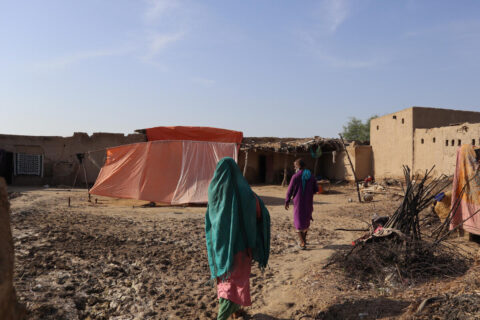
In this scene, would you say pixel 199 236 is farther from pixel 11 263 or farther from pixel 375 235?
pixel 11 263

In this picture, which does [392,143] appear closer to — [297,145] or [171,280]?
[297,145]

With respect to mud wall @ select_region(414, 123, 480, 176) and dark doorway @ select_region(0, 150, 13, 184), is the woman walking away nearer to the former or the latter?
mud wall @ select_region(414, 123, 480, 176)

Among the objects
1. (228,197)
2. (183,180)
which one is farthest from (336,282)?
(183,180)

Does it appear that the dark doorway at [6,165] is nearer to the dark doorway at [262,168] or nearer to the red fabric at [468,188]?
the dark doorway at [262,168]

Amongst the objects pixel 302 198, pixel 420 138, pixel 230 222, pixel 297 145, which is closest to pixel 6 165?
pixel 297 145

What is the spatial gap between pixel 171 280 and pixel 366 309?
2.13 meters

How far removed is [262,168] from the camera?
19.2 meters

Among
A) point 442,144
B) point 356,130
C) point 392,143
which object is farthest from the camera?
point 356,130

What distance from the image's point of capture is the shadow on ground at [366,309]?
2830mm

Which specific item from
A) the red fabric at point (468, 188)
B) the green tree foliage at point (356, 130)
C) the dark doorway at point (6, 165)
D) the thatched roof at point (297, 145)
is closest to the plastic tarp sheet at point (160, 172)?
the red fabric at point (468, 188)

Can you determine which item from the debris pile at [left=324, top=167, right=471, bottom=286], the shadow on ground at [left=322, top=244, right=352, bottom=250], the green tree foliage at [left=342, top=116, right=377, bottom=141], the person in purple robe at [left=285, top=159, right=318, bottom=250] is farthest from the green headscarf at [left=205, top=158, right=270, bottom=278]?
the green tree foliage at [left=342, top=116, right=377, bottom=141]

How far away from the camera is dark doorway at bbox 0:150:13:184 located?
15.9 m

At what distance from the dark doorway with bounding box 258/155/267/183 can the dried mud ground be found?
12.1 metres

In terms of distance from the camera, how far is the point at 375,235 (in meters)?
4.05
